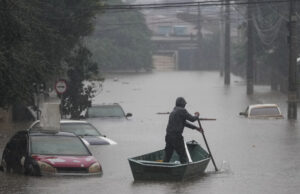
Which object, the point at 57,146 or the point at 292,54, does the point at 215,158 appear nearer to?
the point at 57,146

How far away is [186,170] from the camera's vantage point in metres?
20.1

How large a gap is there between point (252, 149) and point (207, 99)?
4398 cm

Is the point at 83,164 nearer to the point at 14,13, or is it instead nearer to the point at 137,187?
the point at 137,187

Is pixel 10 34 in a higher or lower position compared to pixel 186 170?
higher

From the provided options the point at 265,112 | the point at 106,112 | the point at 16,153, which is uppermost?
the point at 16,153

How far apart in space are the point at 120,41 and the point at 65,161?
430ft

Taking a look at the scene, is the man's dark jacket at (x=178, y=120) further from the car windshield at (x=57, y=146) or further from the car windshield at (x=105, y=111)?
the car windshield at (x=105, y=111)

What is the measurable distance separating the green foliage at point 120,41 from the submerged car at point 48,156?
118m

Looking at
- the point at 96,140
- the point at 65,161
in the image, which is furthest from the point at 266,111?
the point at 65,161

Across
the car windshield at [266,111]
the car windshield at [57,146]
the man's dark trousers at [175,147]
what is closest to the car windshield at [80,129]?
the car windshield at [57,146]

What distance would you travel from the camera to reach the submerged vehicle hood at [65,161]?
813 inches

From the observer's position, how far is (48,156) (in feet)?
68.6

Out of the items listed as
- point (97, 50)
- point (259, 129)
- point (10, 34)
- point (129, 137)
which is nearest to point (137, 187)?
point (10, 34)

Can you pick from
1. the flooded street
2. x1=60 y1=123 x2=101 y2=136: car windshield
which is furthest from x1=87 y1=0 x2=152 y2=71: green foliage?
x1=60 y1=123 x2=101 y2=136: car windshield
